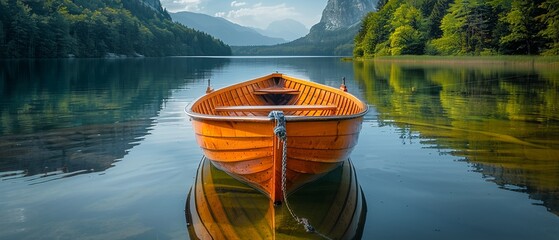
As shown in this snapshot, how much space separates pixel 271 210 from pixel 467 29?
70129 mm

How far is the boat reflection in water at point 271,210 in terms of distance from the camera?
6.30 metres

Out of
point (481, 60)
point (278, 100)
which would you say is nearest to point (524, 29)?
point (481, 60)

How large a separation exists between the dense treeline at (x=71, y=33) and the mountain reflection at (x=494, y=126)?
76.5m

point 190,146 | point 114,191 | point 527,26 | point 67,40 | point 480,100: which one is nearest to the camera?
point 114,191

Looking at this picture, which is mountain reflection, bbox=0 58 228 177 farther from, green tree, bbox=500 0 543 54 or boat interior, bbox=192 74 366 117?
green tree, bbox=500 0 543 54

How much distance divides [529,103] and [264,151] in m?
16.5

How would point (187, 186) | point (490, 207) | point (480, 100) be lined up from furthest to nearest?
point (480, 100) < point (187, 186) < point (490, 207)

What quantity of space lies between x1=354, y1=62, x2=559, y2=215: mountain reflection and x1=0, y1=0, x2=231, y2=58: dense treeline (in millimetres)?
76454

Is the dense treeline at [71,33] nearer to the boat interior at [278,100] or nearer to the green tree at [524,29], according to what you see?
the green tree at [524,29]

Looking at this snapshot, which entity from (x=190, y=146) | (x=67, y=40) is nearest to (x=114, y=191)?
(x=190, y=146)

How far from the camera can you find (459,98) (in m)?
21.8

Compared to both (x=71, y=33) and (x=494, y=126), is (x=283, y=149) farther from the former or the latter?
(x=71, y=33)

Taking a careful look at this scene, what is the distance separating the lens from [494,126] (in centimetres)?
1413

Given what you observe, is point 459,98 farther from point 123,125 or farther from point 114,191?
point 114,191
